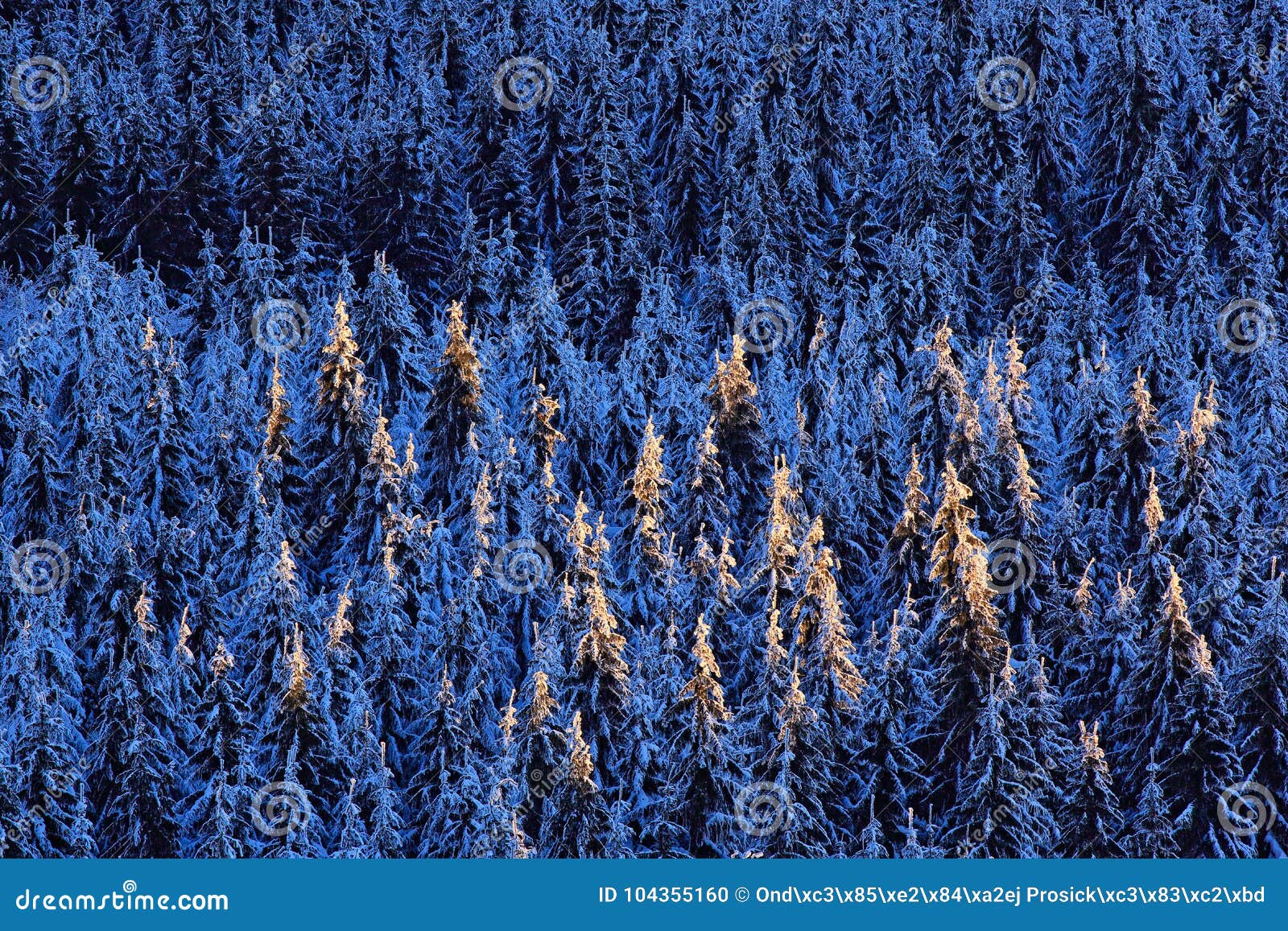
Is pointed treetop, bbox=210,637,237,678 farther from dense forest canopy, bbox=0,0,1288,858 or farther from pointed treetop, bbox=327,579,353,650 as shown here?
pointed treetop, bbox=327,579,353,650

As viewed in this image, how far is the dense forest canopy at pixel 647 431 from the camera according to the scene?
140 feet

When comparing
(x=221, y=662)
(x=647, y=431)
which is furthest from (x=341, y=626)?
(x=647, y=431)

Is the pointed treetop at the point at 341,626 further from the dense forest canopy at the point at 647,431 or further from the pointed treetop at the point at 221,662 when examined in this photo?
the pointed treetop at the point at 221,662

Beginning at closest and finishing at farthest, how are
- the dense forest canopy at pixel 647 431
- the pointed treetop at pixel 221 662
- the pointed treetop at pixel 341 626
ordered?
the dense forest canopy at pixel 647 431 < the pointed treetop at pixel 221 662 < the pointed treetop at pixel 341 626

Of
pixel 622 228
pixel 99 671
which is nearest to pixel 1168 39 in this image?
pixel 622 228

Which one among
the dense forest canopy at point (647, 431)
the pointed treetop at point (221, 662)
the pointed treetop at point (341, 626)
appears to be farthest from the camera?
the pointed treetop at point (341, 626)

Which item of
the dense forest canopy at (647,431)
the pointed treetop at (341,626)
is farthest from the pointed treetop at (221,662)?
the pointed treetop at (341,626)

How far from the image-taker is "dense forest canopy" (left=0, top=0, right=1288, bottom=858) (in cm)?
4272

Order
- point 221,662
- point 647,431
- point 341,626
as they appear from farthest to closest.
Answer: point 647,431 → point 341,626 → point 221,662

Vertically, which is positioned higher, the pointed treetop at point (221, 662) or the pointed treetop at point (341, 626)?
the pointed treetop at point (341, 626)

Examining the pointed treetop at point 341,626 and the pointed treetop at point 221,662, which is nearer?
the pointed treetop at point 221,662

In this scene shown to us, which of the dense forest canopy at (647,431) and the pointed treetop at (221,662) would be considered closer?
the dense forest canopy at (647,431)

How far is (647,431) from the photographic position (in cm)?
4709

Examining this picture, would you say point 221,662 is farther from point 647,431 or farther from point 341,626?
point 647,431
